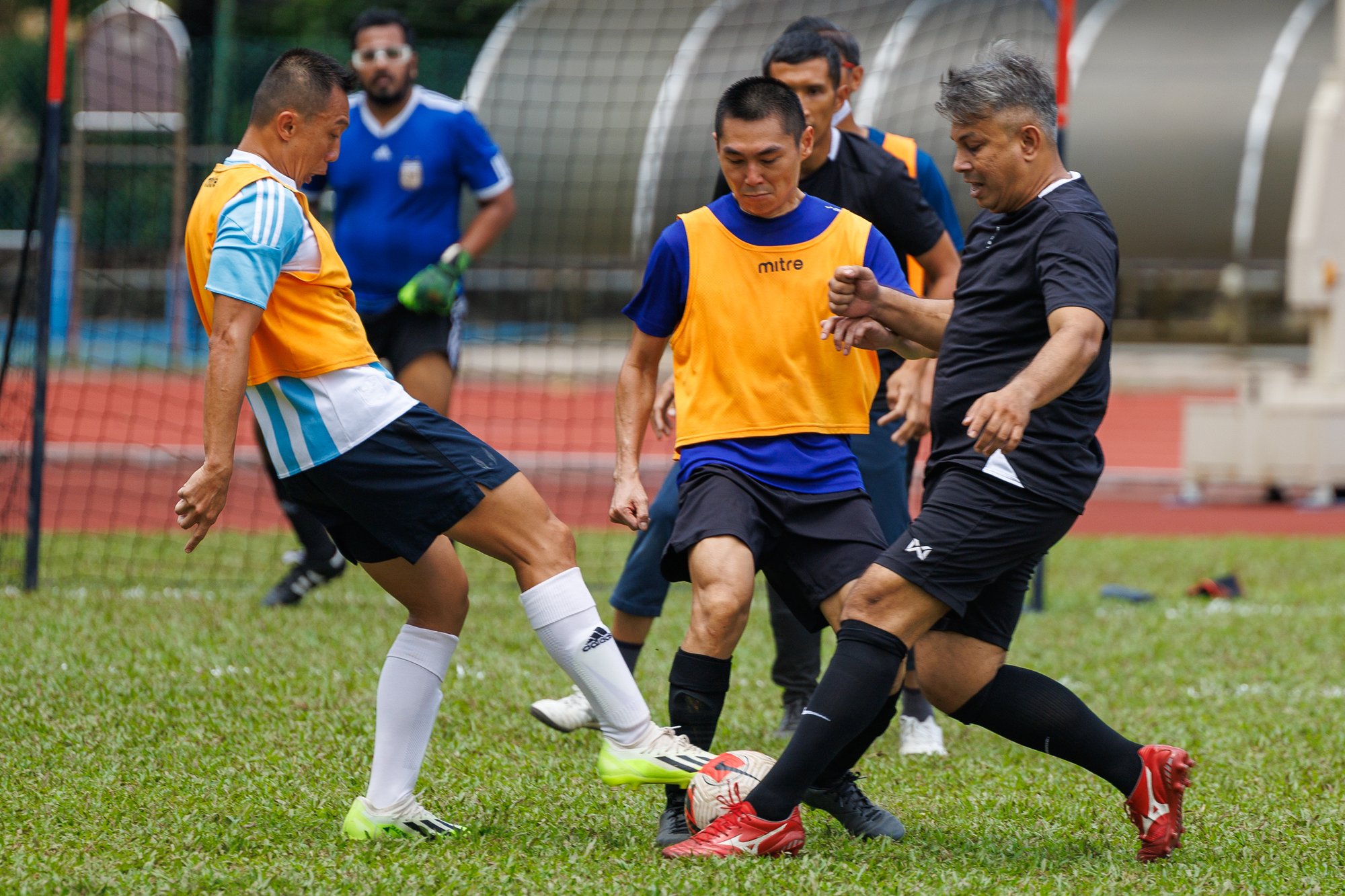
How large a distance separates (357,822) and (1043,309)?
202 cm

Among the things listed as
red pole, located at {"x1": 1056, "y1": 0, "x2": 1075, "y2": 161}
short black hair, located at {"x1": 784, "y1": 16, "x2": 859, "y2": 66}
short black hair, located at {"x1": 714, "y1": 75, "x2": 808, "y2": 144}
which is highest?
red pole, located at {"x1": 1056, "y1": 0, "x2": 1075, "y2": 161}

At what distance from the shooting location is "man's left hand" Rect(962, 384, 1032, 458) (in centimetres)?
308

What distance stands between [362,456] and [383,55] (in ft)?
11.8

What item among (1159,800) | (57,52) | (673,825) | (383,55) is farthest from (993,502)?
(57,52)

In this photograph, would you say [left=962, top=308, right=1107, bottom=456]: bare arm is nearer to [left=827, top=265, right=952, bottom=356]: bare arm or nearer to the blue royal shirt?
[left=827, top=265, right=952, bottom=356]: bare arm

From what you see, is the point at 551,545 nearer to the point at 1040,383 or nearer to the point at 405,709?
the point at 405,709

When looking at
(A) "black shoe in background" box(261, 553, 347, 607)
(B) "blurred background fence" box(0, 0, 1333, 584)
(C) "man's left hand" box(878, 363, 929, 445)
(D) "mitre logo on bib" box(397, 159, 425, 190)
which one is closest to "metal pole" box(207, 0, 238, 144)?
(B) "blurred background fence" box(0, 0, 1333, 584)

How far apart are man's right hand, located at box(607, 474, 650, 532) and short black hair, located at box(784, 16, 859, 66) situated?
1.98 m

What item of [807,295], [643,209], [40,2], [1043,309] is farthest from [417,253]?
[40,2]

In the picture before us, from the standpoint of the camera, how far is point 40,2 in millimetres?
30156

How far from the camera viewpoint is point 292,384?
3.51 meters

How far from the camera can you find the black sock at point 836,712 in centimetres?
341

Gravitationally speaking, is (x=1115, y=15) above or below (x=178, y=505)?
above

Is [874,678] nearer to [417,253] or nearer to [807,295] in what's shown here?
[807,295]
